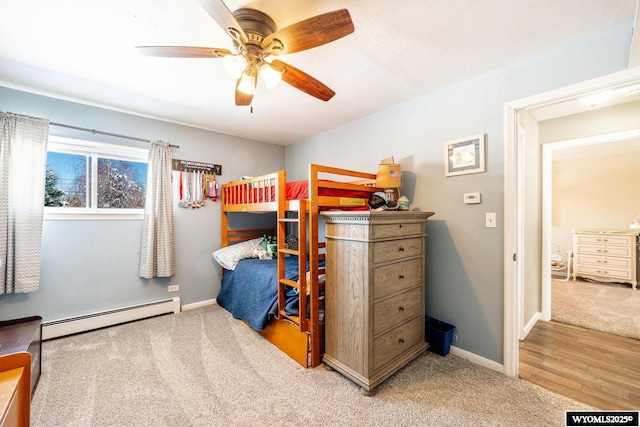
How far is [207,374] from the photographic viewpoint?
6.39ft

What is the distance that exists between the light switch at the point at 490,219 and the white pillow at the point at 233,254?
2462 mm

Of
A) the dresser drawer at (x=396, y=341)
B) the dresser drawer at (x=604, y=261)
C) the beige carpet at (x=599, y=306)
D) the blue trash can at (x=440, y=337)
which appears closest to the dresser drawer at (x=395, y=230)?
the dresser drawer at (x=396, y=341)

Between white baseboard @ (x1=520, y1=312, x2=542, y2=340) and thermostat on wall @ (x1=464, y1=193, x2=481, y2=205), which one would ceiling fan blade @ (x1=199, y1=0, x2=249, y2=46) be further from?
white baseboard @ (x1=520, y1=312, x2=542, y2=340)

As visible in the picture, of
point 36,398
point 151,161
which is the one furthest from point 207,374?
point 151,161

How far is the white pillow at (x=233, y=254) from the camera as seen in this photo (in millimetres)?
3137

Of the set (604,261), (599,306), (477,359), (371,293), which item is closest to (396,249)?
(371,293)

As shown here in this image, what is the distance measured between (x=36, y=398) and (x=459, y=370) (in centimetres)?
289

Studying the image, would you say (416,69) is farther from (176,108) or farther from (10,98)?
(10,98)

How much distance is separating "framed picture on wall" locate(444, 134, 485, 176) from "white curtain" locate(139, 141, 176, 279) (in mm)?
2975

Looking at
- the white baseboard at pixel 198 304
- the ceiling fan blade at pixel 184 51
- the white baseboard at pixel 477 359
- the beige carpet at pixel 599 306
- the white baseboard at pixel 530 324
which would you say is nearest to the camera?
the ceiling fan blade at pixel 184 51

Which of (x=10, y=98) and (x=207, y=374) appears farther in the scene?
(x=10, y=98)

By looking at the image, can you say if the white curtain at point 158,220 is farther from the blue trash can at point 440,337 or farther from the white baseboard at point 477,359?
the white baseboard at point 477,359

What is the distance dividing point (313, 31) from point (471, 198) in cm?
172

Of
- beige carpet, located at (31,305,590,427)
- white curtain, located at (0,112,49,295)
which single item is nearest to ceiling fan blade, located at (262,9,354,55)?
beige carpet, located at (31,305,590,427)
